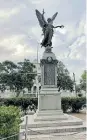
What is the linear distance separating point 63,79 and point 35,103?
20010mm

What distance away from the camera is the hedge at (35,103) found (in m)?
18.9

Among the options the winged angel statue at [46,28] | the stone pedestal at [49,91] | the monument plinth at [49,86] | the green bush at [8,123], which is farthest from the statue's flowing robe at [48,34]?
the green bush at [8,123]

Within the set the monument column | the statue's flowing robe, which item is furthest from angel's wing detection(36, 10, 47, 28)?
the monument column

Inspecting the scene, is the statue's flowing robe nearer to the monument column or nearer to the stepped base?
the monument column

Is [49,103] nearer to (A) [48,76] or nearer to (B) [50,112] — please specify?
(B) [50,112]

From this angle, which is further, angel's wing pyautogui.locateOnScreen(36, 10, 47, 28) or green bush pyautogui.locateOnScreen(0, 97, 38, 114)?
green bush pyautogui.locateOnScreen(0, 97, 38, 114)

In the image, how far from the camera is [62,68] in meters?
39.7

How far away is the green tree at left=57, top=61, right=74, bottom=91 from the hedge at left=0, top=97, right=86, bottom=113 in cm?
1747

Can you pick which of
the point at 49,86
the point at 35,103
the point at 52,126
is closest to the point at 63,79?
the point at 35,103

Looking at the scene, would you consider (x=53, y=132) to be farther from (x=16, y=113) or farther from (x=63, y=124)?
(x=16, y=113)

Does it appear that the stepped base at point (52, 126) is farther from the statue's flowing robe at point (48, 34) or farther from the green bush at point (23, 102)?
the green bush at point (23, 102)

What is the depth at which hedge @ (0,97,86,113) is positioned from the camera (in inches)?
745

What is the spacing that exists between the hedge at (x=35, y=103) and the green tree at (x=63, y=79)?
17.5 metres

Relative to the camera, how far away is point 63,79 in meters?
38.6
